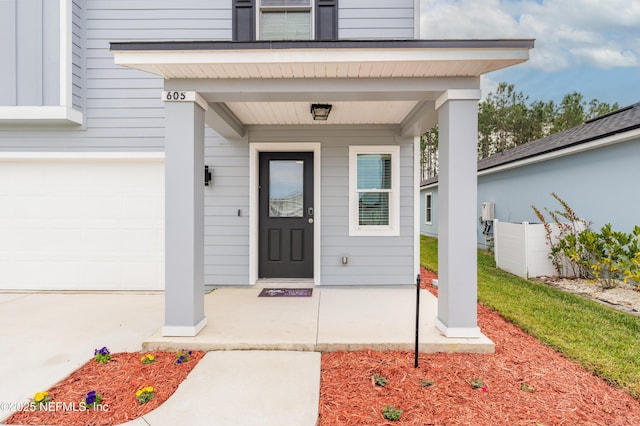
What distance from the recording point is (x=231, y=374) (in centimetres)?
247

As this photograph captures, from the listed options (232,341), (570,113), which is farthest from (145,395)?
(570,113)

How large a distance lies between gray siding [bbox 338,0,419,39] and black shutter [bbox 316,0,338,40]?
0.08 metres

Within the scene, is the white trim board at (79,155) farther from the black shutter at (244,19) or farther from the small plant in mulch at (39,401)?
the small plant in mulch at (39,401)

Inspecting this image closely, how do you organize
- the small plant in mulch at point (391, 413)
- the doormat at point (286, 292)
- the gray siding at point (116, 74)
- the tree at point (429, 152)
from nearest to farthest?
the small plant in mulch at point (391, 413) < the doormat at point (286, 292) < the gray siding at point (116, 74) < the tree at point (429, 152)

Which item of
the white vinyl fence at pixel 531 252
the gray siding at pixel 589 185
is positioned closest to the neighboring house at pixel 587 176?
the gray siding at pixel 589 185

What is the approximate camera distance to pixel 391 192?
495cm

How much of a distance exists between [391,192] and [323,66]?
255cm

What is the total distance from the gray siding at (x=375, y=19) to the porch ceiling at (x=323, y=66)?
6.36 feet

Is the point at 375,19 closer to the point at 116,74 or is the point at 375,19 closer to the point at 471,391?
the point at 116,74

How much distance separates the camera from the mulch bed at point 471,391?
200 cm

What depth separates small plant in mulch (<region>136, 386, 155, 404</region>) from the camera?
214 cm

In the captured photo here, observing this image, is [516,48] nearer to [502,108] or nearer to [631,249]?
[631,249]

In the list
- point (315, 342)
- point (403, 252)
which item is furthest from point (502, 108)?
point (315, 342)

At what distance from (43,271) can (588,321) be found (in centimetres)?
743
